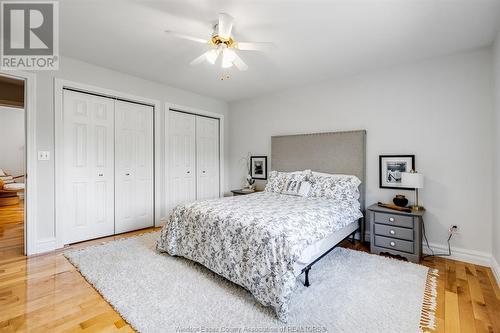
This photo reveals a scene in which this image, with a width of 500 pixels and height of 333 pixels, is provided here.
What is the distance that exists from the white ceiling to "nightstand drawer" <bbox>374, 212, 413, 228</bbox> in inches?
78.5

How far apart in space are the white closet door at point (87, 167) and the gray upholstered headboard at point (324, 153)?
2.82 m

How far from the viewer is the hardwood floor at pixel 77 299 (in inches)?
68.3

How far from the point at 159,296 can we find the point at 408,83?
384 cm

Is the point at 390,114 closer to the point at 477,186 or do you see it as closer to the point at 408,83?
the point at 408,83

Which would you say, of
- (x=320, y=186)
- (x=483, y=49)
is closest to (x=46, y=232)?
(x=320, y=186)

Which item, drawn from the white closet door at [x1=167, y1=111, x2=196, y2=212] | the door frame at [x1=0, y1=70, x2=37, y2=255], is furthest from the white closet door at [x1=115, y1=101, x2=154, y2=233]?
the door frame at [x1=0, y1=70, x2=37, y2=255]

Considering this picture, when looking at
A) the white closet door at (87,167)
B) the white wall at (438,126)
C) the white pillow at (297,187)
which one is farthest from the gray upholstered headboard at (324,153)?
the white closet door at (87,167)

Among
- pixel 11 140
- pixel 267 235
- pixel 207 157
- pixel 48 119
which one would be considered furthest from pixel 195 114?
pixel 11 140

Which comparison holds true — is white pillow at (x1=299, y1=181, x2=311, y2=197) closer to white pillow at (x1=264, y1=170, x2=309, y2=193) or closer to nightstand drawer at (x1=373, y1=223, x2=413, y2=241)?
white pillow at (x1=264, y1=170, x2=309, y2=193)

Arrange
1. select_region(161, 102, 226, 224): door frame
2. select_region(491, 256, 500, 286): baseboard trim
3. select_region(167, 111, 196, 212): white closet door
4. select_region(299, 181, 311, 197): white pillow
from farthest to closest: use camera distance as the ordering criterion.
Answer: select_region(167, 111, 196, 212): white closet door, select_region(161, 102, 226, 224): door frame, select_region(299, 181, 311, 197): white pillow, select_region(491, 256, 500, 286): baseboard trim

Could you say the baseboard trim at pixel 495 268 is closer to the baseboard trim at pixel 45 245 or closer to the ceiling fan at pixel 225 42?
the ceiling fan at pixel 225 42

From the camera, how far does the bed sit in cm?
188

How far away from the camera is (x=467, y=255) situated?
2854mm

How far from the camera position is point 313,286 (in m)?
2.23
